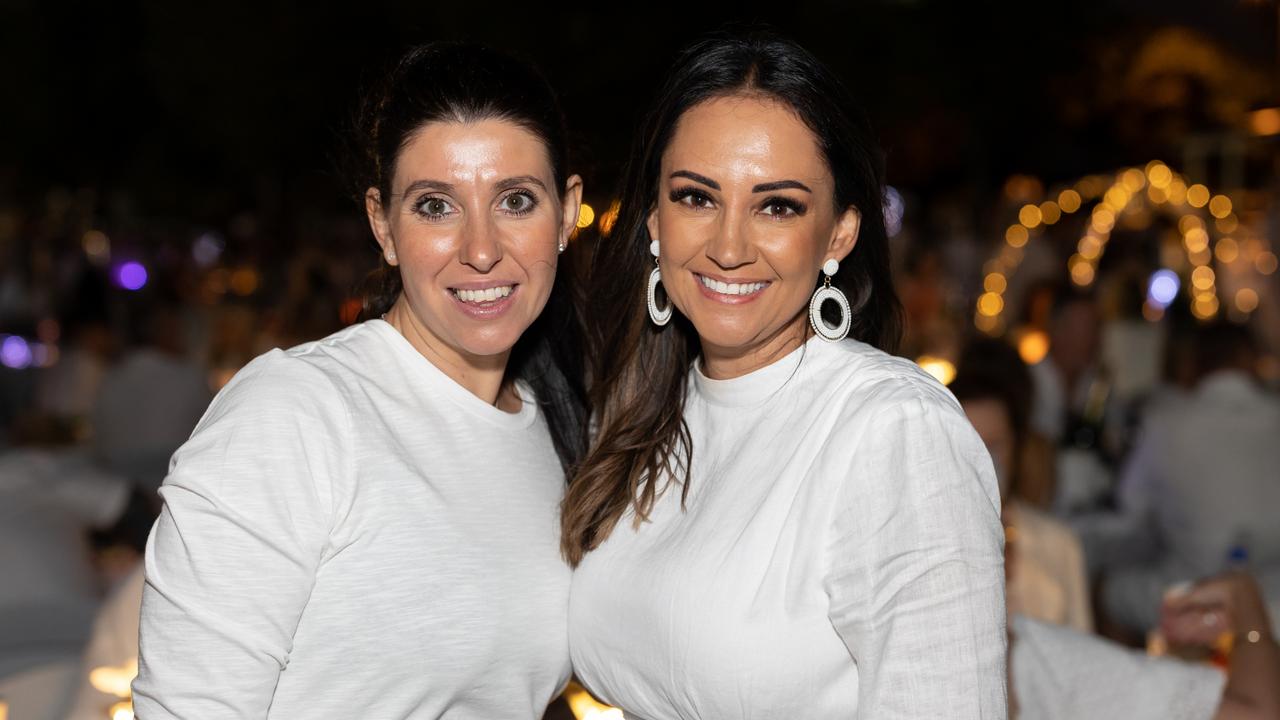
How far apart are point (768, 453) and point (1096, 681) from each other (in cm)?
112

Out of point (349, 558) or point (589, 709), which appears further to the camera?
point (589, 709)

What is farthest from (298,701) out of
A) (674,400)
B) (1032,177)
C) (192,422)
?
(1032,177)

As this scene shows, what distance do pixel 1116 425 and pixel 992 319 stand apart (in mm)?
1975

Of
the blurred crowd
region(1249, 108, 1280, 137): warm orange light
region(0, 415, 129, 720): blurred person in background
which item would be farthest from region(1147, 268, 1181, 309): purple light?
region(0, 415, 129, 720): blurred person in background

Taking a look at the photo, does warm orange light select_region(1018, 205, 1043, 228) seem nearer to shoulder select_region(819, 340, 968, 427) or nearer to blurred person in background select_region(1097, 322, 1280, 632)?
blurred person in background select_region(1097, 322, 1280, 632)

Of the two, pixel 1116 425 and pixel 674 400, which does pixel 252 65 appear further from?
pixel 674 400

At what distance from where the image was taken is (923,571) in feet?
5.72

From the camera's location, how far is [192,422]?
6941 mm

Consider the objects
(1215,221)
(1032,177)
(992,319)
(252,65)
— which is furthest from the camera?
(1032,177)

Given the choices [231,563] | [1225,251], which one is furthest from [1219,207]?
[231,563]

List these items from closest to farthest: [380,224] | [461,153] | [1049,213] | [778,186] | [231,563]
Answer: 1. [231,563]
2. [778,186]
3. [461,153]
4. [380,224]
5. [1049,213]

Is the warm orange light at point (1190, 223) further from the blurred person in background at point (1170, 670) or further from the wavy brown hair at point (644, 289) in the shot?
the wavy brown hair at point (644, 289)

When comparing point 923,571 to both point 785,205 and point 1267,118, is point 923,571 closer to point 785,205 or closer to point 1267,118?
point 785,205

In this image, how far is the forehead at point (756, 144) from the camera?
2092mm
